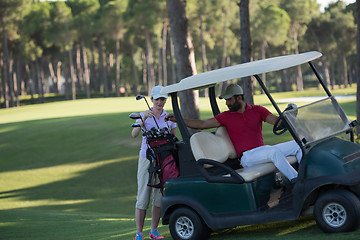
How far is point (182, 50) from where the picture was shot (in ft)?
42.4

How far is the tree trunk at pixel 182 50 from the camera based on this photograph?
1291 cm

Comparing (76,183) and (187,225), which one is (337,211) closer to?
(187,225)

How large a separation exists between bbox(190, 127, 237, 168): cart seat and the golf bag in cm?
31

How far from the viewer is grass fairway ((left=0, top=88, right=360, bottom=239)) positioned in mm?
8320

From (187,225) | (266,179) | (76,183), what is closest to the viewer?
(266,179)

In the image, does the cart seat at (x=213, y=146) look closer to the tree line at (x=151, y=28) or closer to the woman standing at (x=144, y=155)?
the woman standing at (x=144, y=155)

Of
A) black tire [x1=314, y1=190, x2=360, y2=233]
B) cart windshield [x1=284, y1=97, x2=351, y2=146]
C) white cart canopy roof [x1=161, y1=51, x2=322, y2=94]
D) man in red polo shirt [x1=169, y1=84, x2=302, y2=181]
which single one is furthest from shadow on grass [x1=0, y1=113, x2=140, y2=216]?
black tire [x1=314, y1=190, x2=360, y2=233]

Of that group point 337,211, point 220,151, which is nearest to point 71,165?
point 220,151

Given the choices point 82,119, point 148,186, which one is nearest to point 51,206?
point 148,186

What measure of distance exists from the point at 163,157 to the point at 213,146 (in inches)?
23.7

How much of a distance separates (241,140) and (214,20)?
2021 inches

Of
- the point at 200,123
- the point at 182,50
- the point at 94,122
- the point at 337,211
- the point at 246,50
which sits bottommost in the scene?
the point at 337,211

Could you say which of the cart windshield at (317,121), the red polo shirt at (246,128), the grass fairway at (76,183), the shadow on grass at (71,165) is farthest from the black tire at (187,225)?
the shadow on grass at (71,165)

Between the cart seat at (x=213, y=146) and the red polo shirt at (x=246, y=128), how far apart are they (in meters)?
0.09
